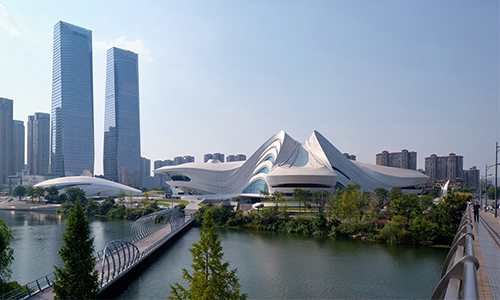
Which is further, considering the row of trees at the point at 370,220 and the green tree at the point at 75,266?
the row of trees at the point at 370,220

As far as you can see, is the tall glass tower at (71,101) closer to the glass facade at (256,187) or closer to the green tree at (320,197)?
the glass facade at (256,187)

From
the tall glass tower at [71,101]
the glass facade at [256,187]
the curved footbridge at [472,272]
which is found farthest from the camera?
the tall glass tower at [71,101]

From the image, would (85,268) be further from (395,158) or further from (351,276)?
(395,158)

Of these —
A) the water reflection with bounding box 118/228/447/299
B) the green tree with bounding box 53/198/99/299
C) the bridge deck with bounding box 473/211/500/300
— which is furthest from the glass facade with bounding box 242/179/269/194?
the bridge deck with bounding box 473/211/500/300

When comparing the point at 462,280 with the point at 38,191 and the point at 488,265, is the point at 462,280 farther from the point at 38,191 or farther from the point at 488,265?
the point at 38,191

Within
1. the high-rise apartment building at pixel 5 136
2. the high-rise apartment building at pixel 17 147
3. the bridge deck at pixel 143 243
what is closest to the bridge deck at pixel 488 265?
the bridge deck at pixel 143 243

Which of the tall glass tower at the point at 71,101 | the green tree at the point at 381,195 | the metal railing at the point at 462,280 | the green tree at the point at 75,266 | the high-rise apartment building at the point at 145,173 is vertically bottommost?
the high-rise apartment building at the point at 145,173
